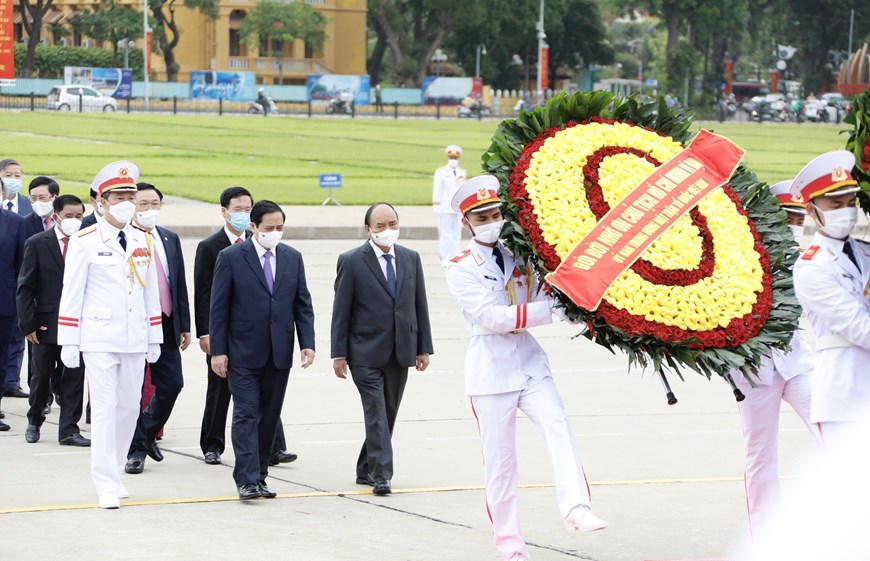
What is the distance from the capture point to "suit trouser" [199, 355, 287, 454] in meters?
9.72


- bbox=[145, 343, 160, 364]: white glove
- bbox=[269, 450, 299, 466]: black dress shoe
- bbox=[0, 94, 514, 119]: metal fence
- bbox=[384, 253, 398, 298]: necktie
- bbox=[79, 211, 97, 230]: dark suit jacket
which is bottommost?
bbox=[0, 94, 514, 119]: metal fence

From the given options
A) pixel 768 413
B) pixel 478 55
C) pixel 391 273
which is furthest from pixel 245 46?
pixel 768 413

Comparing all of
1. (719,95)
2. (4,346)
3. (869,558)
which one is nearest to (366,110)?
(719,95)

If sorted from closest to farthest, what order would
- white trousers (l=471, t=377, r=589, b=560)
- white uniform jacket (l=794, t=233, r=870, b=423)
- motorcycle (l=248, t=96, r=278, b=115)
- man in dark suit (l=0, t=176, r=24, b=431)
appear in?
1. white uniform jacket (l=794, t=233, r=870, b=423)
2. white trousers (l=471, t=377, r=589, b=560)
3. man in dark suit (l=0, t=176, r=24, b=431)
4. motorcycle (l=248, t=96, r=278, b=115)

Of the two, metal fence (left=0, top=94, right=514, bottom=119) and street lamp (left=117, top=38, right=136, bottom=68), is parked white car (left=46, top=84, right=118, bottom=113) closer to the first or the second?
metal fence (left=0, top=94, right=514, bottom=119)

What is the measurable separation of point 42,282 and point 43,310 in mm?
206

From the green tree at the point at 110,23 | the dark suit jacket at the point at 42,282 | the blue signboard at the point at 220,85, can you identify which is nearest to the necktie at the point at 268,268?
the dark suit jacket at the point at 42,282

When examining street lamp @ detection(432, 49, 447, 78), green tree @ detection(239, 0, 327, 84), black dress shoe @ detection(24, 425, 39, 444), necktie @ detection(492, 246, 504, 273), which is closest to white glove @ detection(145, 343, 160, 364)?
black dress shoe @ detection(24, 425, 39, 444)

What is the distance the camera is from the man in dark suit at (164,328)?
31.3ft

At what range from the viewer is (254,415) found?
8.70m

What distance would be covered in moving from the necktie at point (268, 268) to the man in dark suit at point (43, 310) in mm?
1992

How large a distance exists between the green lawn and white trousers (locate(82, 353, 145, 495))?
70.5 feet

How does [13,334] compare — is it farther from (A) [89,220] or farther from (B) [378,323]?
(B) [378,323]

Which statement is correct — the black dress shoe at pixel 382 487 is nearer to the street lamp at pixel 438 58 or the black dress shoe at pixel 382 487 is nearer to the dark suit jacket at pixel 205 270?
the dark suit jacket at pixel 205 270
